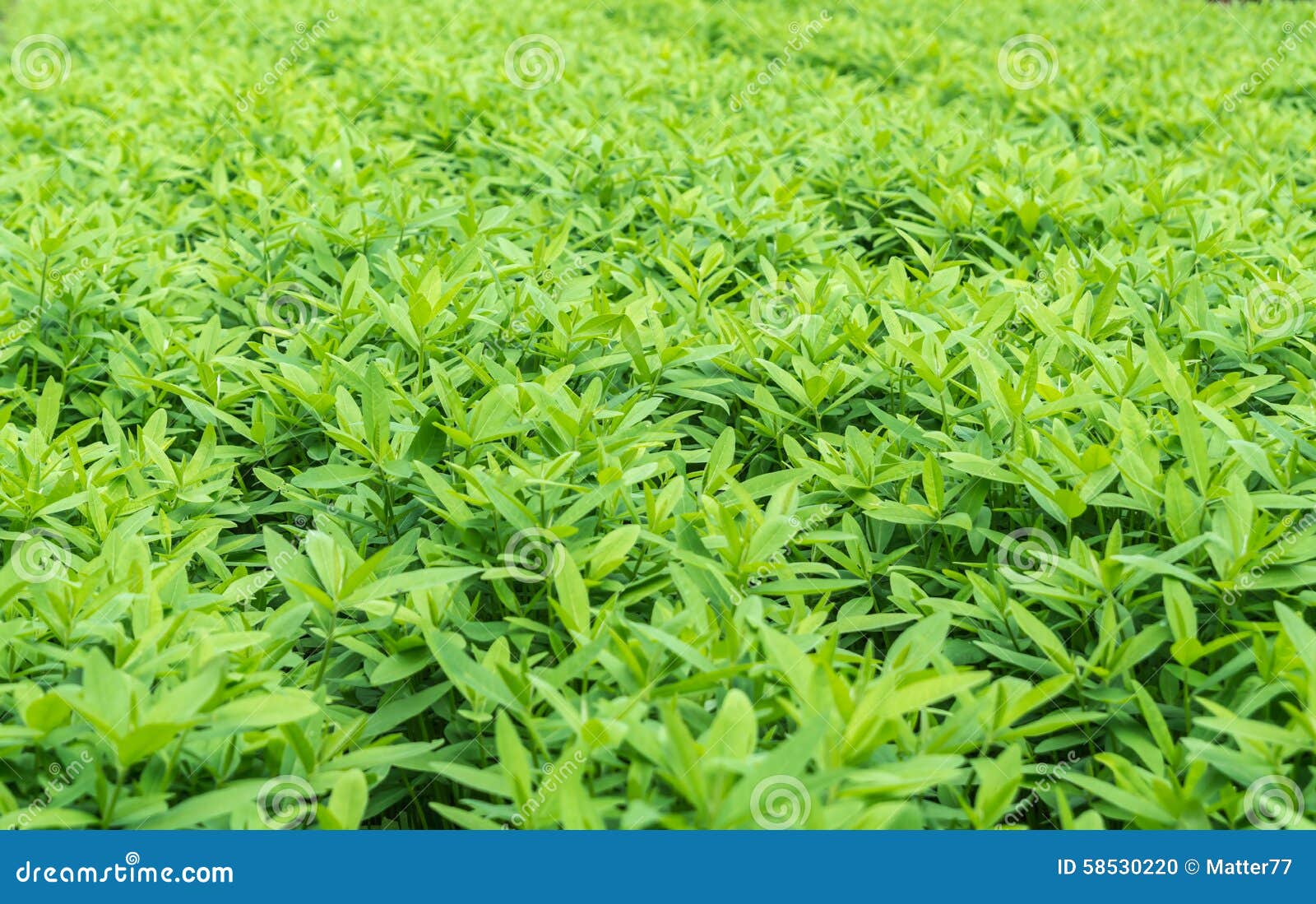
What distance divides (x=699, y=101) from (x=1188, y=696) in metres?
3.89

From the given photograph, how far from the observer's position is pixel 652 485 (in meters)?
2.16

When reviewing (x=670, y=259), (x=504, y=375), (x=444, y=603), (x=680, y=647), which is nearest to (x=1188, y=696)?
(x=680, y=647)

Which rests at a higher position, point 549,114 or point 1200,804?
point 549,114

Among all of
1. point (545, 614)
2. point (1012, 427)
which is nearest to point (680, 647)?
point (545, 614)

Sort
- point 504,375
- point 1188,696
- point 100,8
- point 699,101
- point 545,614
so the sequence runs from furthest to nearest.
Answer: point 100,8 → point 699,101 → point 504,375 → point 545,614 → point 1188,696

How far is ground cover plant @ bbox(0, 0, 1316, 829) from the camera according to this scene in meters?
1.49

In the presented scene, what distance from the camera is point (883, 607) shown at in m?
2.04

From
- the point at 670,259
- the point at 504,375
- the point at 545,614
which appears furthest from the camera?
the point at 670,259

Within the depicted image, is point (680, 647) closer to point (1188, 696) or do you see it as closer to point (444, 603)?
point (444, 603)

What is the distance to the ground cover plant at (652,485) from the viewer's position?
1486 mm

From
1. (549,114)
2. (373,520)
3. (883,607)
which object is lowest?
(883,607)

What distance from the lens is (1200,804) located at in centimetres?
147

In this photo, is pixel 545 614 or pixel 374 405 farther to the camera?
pixel 374 405

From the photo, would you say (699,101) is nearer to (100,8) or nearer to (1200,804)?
(1200,804)
